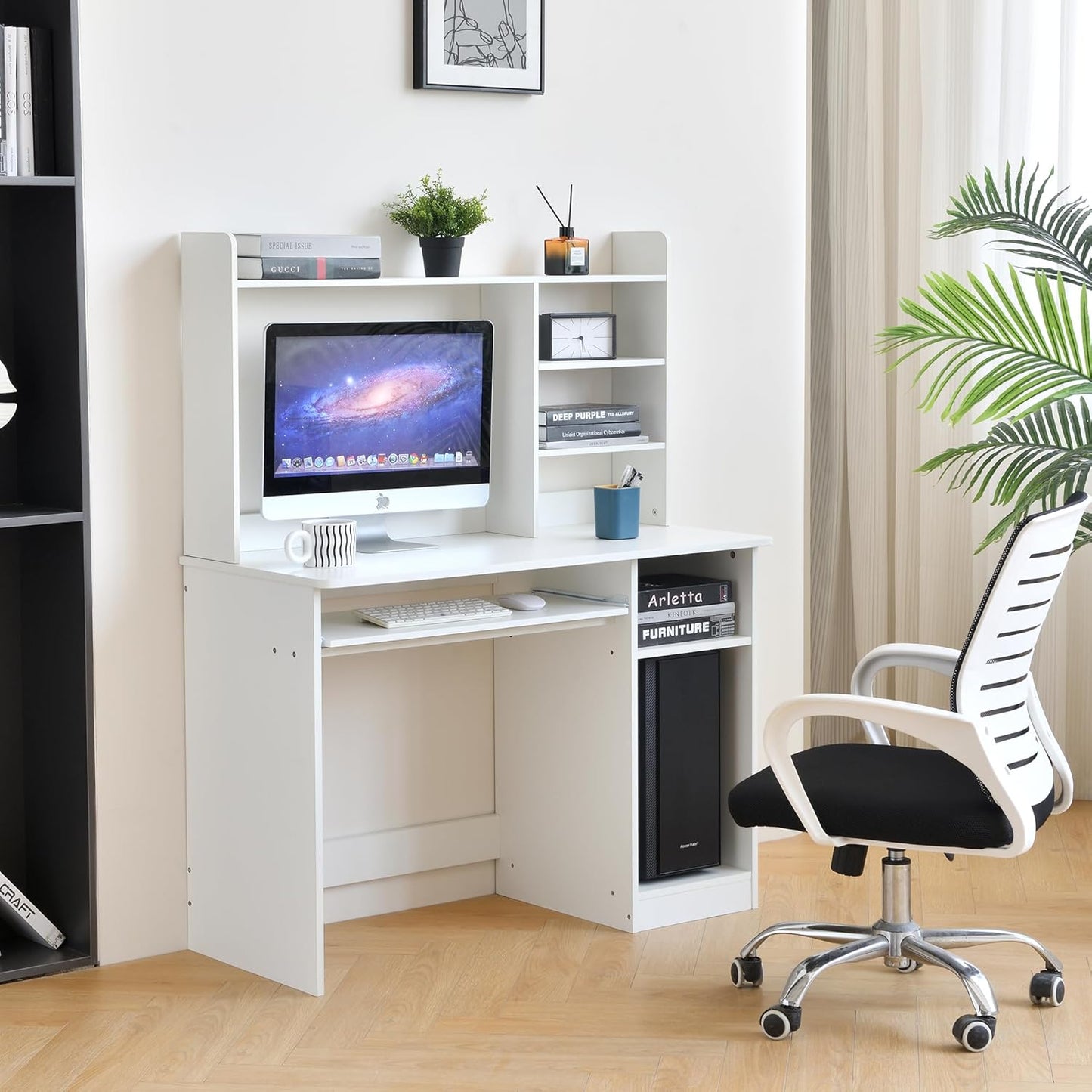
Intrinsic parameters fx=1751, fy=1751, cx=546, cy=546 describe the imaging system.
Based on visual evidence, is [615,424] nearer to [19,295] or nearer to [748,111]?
[748,111]

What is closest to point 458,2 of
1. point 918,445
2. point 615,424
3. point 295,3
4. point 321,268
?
point 295,3

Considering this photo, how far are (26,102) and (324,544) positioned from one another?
39.7 inches

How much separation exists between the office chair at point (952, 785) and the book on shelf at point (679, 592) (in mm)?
570

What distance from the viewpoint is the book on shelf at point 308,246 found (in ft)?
11.4

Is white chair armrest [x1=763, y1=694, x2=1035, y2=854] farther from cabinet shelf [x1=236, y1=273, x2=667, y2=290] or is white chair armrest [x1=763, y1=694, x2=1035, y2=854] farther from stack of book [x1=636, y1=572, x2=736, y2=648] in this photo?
cabinet shelf [x1=236, y1=273, x2=667, y2=290]

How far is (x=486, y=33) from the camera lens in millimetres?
3893

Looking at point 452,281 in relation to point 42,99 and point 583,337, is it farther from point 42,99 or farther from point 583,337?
point 42,99

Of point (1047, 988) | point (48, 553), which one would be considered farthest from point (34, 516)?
point (1047, 988)

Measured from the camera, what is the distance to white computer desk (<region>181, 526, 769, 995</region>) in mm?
3375

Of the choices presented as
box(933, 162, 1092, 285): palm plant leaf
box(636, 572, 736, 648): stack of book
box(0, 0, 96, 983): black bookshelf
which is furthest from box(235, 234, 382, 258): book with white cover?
box(933, 162, 1092, 285): palm plant leaf

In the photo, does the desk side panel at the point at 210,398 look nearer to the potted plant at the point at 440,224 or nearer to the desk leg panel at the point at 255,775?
the desk leg panel at the point at 255,775

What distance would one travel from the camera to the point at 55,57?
338 cm

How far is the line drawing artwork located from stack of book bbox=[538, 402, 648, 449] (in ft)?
2.57

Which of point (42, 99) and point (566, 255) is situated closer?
point (42, 99)
